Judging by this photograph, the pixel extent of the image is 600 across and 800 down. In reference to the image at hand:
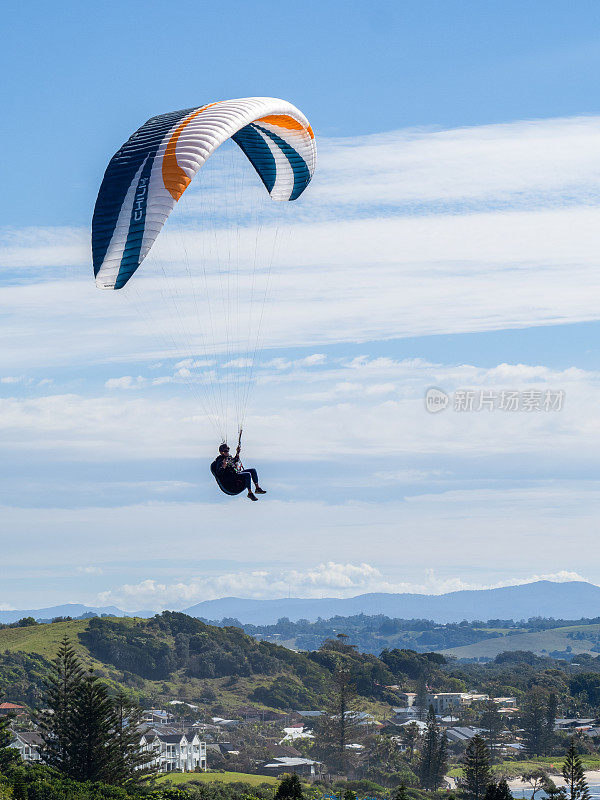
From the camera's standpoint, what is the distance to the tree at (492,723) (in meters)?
110

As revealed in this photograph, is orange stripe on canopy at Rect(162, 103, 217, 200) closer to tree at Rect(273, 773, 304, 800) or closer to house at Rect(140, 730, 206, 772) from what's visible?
tree at Rect(273, 773, 304, 800)

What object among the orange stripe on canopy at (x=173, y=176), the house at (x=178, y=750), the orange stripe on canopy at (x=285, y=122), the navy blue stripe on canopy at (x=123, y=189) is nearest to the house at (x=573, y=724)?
the house at (x=178, y=750)

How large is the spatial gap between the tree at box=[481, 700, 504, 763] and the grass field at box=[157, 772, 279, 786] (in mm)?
31268

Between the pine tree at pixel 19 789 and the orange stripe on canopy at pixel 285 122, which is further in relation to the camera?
the pine tree at pixel 19 789

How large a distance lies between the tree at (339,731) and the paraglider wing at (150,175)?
2966 inches

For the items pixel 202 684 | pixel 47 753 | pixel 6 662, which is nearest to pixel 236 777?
pixel 47 753

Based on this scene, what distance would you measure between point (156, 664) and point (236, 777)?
2544 inches

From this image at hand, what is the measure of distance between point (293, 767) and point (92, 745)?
139ft

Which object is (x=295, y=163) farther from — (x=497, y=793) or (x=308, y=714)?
(x=308, y=714)

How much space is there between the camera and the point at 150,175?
83.6 feet

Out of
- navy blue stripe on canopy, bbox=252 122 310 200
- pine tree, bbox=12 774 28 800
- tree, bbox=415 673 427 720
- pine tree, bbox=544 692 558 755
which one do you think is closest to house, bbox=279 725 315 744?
tree, bbox=415 673 427 720

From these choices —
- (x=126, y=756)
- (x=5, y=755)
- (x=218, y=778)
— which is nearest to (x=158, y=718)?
(x=218, y=778)

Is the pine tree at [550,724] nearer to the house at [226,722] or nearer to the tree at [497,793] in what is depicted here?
the house at [226,722]

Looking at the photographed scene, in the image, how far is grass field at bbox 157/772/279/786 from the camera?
80.6 m
